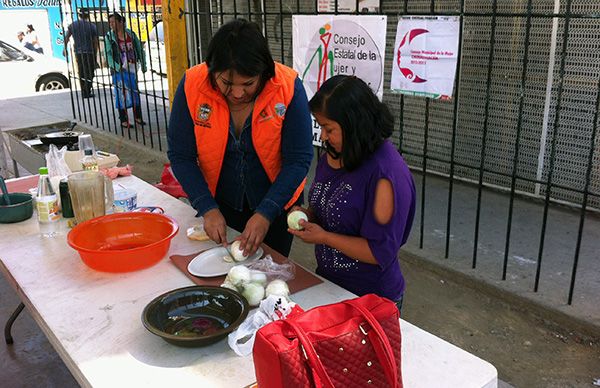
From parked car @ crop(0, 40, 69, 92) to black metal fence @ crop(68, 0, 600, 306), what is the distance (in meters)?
9.57

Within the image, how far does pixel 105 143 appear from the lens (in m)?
7.96

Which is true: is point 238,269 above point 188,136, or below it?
below

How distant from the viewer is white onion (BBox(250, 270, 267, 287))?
6.01 feet

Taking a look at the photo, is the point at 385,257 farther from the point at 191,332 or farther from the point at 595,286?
the point at 595,286

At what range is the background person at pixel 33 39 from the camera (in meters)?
16.1

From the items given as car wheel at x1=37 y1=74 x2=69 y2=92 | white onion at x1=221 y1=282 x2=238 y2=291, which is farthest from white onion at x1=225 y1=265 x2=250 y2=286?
car wheel at x1=37 y1=74 x2=69 y2=92

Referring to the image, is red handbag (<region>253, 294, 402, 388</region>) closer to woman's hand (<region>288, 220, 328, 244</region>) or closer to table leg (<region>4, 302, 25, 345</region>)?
woman's hand (<region>288, 220, 328, 244</region>)

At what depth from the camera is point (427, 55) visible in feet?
11.8

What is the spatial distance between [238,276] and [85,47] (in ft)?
27.5

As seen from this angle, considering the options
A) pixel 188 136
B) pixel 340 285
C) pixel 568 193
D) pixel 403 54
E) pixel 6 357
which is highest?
pixel 403 54

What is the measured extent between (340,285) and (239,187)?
72cm

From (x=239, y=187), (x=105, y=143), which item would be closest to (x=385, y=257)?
(x=239, y=187)

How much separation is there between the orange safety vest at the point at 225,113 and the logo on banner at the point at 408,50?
1599 millimetres

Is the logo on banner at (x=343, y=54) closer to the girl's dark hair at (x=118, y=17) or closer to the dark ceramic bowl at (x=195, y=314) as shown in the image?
the dark ceramic bowl at (x=195, y=314)
